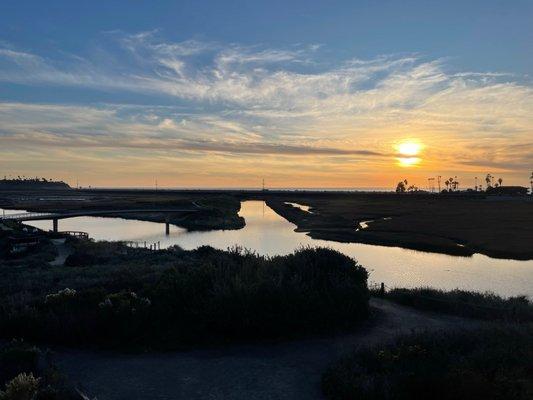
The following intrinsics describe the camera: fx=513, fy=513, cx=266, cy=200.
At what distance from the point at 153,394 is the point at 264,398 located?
227 centimetres

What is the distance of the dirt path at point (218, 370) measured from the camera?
1051cm

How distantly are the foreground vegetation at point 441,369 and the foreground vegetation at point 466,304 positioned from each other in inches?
159

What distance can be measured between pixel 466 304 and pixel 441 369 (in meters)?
7.93

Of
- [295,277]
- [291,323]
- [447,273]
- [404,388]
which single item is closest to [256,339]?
[291,323]

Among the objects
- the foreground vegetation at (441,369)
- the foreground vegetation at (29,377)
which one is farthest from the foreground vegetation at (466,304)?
the foreground vegetation at (29,377)

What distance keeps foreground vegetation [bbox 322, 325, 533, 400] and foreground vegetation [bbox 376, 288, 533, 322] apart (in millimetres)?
4048

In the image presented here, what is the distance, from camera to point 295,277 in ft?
50.8


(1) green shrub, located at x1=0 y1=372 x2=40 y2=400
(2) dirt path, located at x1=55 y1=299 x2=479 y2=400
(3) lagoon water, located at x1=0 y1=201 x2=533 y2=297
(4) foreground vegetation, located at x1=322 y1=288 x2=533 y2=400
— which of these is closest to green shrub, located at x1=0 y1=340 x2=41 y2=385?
(2) dirt path, located at x1=55 y1=299 x2=479 y2=400

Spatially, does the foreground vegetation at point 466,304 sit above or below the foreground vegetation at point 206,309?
below

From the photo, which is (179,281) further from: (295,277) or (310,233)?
(310,233)

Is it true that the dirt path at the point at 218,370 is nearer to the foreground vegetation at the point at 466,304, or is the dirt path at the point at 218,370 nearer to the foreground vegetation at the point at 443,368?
the foreground vegetation at the point at 443,368

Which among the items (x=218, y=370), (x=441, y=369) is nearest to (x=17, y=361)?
(x=218, y=370)

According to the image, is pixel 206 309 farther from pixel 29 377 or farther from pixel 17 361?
pixel 29 377

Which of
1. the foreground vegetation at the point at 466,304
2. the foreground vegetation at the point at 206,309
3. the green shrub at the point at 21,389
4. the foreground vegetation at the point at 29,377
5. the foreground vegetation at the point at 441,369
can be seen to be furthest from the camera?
the foreground vegetation at the point at 466,304
